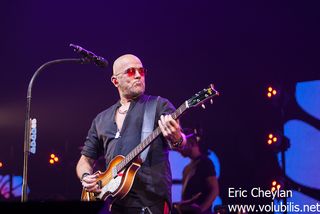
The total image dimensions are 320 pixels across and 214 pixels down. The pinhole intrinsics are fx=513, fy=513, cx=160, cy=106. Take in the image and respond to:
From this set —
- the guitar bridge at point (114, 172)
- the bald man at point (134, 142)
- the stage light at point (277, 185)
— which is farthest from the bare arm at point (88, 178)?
the stage light at point (277, 185)

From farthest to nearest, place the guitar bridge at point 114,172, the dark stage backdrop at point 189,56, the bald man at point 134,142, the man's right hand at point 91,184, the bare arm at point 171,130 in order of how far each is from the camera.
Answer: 1. the dark stage backdrop at point 189,56
2. the man's right hand at point 91,184
3. the guitar bridge at point 114,172
4. the bald man at point 134,142
5. the bare arm at point 171,130

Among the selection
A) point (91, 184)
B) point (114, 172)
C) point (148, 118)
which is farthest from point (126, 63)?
point (91, 184)

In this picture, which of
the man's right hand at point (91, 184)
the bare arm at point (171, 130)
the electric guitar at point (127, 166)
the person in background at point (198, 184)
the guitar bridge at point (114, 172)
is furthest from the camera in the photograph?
the person in background at point (198, 184)

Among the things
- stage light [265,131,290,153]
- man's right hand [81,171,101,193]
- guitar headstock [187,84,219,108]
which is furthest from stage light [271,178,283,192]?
guitar headstock [187,84,219,108]

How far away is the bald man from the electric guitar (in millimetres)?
56

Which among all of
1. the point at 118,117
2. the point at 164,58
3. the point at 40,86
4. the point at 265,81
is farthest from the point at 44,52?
the point at 118,117

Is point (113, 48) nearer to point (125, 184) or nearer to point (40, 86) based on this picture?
point (40, 86)

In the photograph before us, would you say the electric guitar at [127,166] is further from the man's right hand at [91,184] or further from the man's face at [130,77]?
the man's face at [130,77]

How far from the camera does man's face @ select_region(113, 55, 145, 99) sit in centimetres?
434

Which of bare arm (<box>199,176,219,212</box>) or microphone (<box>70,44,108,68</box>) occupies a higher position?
microphone (<box>70,44,108,68</box>)

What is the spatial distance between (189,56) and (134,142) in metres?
4.16

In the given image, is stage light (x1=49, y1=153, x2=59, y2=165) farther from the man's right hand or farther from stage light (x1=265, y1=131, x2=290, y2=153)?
the man's right hand

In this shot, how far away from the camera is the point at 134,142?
13.5ft

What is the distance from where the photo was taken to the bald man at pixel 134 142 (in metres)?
3.91
